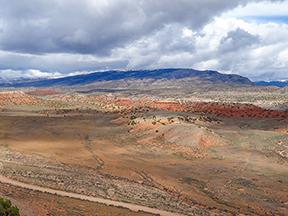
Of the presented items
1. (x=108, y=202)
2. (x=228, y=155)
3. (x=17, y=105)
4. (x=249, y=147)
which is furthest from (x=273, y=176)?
(x=17, y=105)

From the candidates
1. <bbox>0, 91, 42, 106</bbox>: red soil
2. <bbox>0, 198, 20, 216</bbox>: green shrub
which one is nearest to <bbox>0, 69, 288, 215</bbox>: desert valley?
<bbox>0, 198, 20, 216</bbox>: green shrub

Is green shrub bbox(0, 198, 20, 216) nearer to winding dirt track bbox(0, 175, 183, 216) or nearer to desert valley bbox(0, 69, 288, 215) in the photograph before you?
desert valley bbox(0, 69, 288, 215)

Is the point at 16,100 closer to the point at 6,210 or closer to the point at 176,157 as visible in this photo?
the point at 176,157

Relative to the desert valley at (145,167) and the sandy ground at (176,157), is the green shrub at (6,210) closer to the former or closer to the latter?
the desert valley at (145,167)

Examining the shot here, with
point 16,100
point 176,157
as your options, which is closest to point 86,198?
point 176,157

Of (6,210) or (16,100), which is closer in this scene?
(6,210)

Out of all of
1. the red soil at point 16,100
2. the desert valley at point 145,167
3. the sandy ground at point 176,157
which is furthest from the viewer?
the red soil at point 16,100

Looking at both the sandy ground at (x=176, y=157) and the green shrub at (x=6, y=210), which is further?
the sandy ground at (x=176, y=157)

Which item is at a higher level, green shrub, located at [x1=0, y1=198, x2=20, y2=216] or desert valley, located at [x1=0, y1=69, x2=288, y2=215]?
green shrub, located at [x1=0, y1=198, x2=20, y2=216]

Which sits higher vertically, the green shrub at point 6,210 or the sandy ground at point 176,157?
the green shrub at point 6,210

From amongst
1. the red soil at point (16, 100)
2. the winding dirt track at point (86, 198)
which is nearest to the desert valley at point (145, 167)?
the winding dirt track at point (86, 198)

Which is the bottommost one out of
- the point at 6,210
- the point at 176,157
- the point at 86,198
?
the point at 176,157
